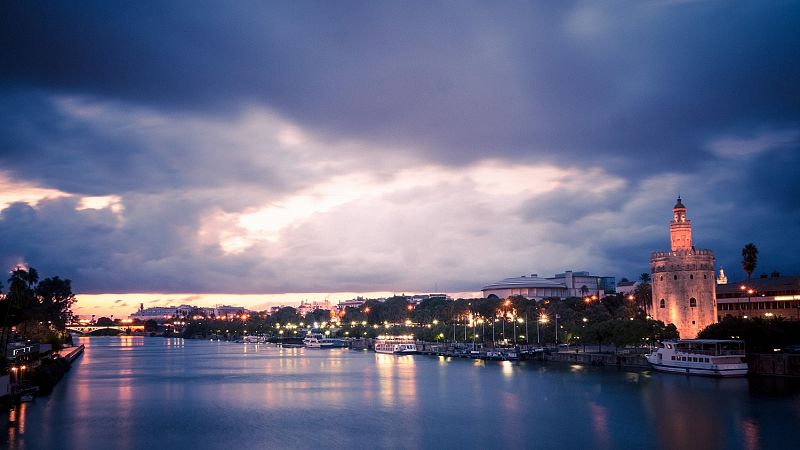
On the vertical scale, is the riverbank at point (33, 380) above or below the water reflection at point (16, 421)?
above

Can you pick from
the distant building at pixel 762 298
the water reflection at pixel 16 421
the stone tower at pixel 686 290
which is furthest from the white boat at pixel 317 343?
the water reflection at pixel 16 421

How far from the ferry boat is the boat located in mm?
68147

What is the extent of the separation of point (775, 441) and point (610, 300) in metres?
114

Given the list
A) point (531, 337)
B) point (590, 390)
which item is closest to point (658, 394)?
point (590, 390)

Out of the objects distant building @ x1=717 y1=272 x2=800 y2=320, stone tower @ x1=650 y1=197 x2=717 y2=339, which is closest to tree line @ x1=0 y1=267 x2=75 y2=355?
stone tower @ x1=650 y1=197 x2=717 y2=339

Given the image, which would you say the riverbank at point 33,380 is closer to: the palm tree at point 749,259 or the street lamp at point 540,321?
the street lamp at point 540,321

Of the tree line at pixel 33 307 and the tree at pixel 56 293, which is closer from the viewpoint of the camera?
the tree line at pixel 33 307

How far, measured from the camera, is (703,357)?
2901 inches

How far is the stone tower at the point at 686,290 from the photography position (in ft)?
292

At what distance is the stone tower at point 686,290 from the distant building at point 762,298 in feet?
A: 56.8

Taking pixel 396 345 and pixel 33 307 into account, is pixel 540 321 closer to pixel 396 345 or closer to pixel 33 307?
pixel 396 345

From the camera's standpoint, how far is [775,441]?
144ft

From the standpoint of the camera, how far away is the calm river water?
47.8 m

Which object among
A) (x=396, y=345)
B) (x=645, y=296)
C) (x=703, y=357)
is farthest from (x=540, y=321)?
(x=703, y=357)
